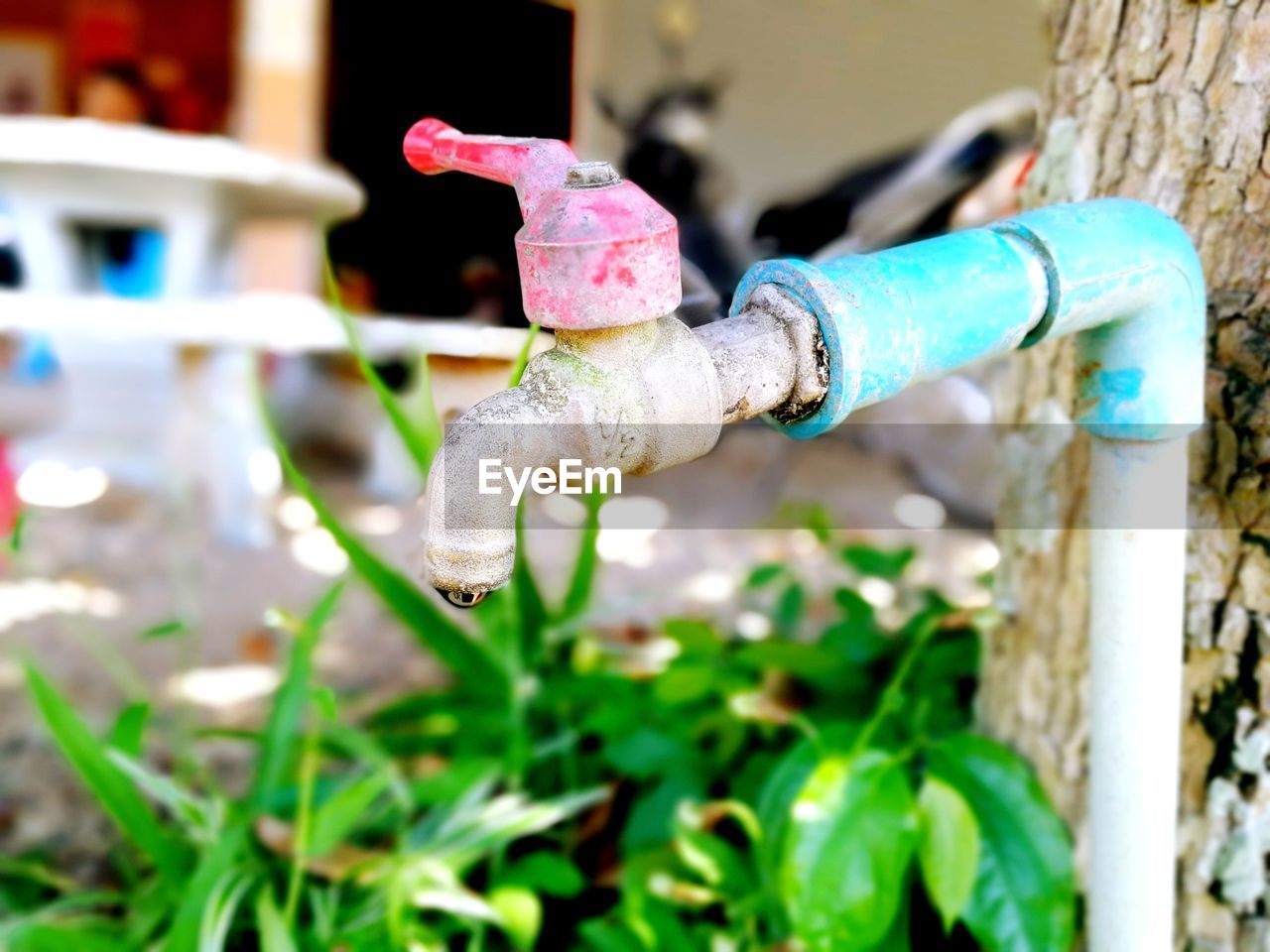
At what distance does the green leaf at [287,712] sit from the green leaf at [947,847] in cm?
65

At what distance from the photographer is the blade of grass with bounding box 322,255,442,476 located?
1176 millimetres

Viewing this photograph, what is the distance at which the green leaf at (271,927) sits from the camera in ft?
3.44

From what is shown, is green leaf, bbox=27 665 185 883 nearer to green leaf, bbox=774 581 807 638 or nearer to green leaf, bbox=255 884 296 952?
green leaf, bbox=255 884 296 952

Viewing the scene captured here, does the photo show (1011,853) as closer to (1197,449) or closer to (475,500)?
(1197,449)

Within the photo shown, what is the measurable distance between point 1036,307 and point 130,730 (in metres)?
0.95

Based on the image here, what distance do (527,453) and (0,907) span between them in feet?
3.54

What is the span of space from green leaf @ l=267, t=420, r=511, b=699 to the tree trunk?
2.13ft

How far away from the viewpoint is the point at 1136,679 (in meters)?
0.86

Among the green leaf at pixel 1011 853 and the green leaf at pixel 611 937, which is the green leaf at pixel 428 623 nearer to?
the green leaf at pixel 611 937

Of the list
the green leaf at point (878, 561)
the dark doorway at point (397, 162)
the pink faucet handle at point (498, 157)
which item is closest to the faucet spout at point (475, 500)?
the pink faucet handle at point (498, 157)

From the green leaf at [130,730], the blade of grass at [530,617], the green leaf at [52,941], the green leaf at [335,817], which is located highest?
the blade of grass at [530,617]

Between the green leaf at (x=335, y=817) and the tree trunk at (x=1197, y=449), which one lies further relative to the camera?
the green leaf at (x=335, y=817)

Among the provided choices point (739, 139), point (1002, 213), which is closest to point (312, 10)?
point (739, 139)

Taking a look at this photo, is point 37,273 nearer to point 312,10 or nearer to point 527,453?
point 312,10
